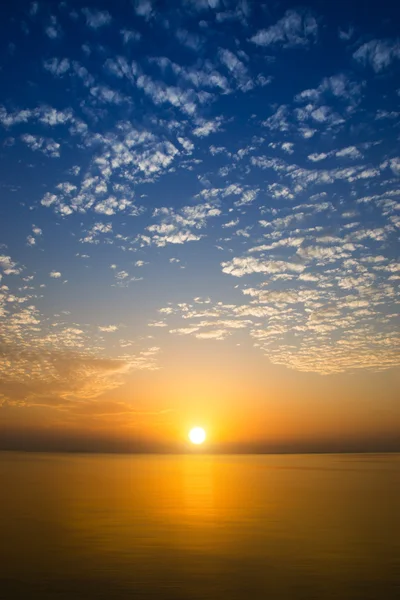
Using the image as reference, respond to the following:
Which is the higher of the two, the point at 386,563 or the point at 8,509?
the point at 8,509

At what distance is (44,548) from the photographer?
22.1 metres

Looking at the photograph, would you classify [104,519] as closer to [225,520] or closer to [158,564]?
[225,520]

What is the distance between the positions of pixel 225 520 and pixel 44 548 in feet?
44.1

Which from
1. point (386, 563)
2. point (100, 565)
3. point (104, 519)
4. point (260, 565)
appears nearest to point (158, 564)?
point (100, 565)

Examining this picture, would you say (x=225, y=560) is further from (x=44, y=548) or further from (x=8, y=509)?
(x=8, y=509)

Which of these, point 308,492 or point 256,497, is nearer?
point 256,497

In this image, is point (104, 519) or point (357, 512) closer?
point (104, 519)

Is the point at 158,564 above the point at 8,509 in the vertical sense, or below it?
below

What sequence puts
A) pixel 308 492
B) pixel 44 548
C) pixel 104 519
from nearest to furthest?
pixel 44 548 → pixel 104 519 → pixel 308 492

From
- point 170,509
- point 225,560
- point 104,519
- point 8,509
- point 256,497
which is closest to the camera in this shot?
point 225,560

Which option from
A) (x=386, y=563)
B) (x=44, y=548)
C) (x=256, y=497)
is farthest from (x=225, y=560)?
(x=256, y=497)

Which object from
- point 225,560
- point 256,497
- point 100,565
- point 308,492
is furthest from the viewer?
point 308,492

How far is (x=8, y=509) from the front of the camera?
109ft

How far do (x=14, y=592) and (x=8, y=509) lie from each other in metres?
19.9
